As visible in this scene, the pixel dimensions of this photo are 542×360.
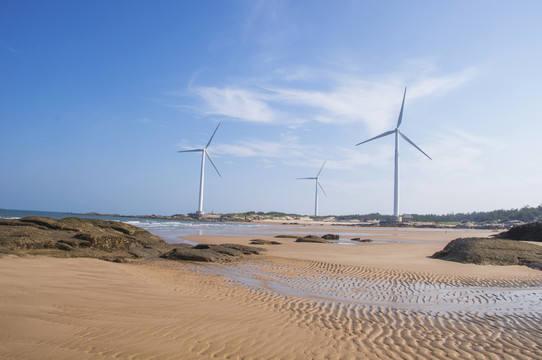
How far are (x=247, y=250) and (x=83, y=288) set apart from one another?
12083mm

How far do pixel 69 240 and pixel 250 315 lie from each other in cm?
1138

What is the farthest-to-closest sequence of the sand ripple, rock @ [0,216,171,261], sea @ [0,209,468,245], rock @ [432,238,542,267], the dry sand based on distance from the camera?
1. sea @ [0,209,468,245]
2. rock @ [432,238,542,267]
3. rock @ [0,216,171,261]
4. the sand ripple
5. the dry sand

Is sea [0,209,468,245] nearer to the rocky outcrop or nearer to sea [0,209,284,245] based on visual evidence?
sea [0,209,284,245]

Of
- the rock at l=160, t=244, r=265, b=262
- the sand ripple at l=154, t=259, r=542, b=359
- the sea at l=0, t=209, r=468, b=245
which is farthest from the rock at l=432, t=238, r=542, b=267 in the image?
the sea at l=0, t=209, r=468, b=245

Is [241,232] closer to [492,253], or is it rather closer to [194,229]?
[194,229]

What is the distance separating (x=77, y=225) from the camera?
62.5 ft

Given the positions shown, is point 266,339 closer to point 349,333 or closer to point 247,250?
point 349,333

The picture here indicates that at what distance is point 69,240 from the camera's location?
1504 centimetres

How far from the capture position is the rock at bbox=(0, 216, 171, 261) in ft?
44.0

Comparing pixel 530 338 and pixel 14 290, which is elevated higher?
pixel 14 290

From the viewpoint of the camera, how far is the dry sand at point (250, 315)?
516cm

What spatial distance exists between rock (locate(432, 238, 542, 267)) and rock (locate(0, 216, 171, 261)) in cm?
1549

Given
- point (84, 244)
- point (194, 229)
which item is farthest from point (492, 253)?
point (194, 229)

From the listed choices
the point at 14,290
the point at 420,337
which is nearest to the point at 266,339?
the point at 420,337
